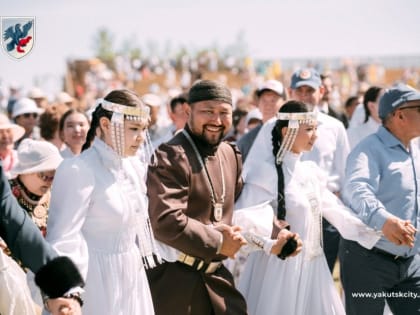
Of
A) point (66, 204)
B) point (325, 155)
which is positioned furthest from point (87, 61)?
point (66, 204)

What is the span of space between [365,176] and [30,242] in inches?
120

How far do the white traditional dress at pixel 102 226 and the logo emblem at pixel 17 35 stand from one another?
1233 mm

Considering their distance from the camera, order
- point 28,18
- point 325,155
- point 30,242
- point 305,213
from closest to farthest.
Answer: point 30,242
point 28,18
point 305,213
point 325,155

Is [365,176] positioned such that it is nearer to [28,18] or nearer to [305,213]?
[305,213]

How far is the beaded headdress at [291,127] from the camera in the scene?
232 inches

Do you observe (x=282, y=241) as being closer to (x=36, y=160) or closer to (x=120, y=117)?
(x=120, y=117)

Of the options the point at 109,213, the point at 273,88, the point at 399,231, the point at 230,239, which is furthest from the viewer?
the point at 273,88

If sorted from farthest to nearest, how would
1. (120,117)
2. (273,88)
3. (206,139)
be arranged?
(273,88), (206,139), (120,117)

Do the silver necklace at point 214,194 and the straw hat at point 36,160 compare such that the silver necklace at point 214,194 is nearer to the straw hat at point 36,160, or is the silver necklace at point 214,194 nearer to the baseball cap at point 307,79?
the straw hat at point 36,160

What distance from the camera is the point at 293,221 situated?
575 cm

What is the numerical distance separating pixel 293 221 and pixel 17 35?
8.00ft

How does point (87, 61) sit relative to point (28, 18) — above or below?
below

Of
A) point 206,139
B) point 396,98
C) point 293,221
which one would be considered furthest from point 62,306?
point 396,98

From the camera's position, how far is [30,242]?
11.7 feet
